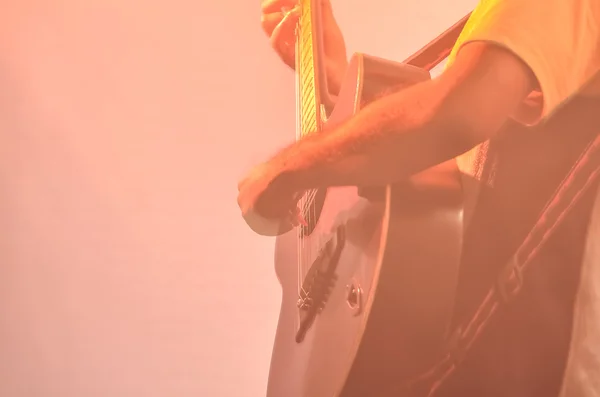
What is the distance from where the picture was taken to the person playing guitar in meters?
0.52

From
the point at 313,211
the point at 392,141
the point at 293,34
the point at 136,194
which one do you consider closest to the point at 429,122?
the point at 392,141

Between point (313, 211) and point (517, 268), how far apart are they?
28 cm

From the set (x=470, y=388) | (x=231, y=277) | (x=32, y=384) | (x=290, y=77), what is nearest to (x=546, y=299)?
(x=470, y=388)

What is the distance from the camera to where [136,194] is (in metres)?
1.37

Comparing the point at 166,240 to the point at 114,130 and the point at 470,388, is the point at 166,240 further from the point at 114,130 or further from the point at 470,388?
the point at 470,388

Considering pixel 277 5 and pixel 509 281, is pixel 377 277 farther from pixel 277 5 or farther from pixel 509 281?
pixel 277 5

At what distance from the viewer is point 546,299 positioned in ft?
1.84

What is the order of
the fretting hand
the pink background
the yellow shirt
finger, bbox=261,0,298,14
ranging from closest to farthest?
the yellow shirt < the fretting hand < finger, bbox=261,0,298,14 < the pink background

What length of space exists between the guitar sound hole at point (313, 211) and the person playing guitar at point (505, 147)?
117 mm

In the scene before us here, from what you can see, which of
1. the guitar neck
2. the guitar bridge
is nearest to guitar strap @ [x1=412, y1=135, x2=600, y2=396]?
the guitar bridge

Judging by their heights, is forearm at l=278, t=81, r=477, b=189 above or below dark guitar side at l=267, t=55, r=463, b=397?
above

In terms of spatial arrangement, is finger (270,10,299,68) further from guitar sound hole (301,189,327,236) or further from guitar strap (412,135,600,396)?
guitar strap (412,135,600,396)

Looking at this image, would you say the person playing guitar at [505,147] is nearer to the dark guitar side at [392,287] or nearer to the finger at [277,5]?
the dark guitar side at [392,287]

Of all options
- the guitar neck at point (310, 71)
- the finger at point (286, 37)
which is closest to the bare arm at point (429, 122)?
the guitar neck at point (310, 71)
